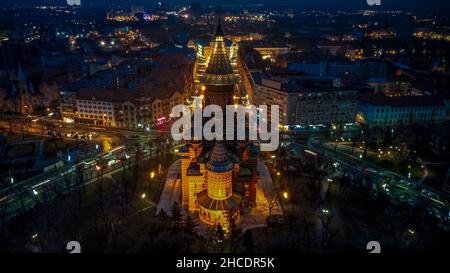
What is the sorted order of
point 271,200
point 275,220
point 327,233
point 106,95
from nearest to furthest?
point 327,233 < point 275,220 < point 271,200 < point 106,95

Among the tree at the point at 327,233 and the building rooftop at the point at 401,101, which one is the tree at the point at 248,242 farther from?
the building rooftop at the point at 401,101

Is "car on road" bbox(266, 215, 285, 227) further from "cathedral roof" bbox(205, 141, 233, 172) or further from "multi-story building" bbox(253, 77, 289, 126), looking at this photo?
"multi-story building" bbox(253, 77, 289, 126)

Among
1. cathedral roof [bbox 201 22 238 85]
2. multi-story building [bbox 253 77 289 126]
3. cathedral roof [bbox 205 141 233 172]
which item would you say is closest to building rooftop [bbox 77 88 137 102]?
multi-story building [bbox 253 77 289 126]

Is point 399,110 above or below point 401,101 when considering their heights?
below

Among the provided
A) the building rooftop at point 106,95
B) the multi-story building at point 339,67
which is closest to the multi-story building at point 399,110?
the multi-story building at point 339,67

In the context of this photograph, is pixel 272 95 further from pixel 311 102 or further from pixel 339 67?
pixel 339 67

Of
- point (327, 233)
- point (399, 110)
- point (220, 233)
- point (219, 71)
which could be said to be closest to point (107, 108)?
point (219, 71)

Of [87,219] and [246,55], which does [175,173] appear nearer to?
[87,219]

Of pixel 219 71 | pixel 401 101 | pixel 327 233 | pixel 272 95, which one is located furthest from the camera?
pixel 272 95
